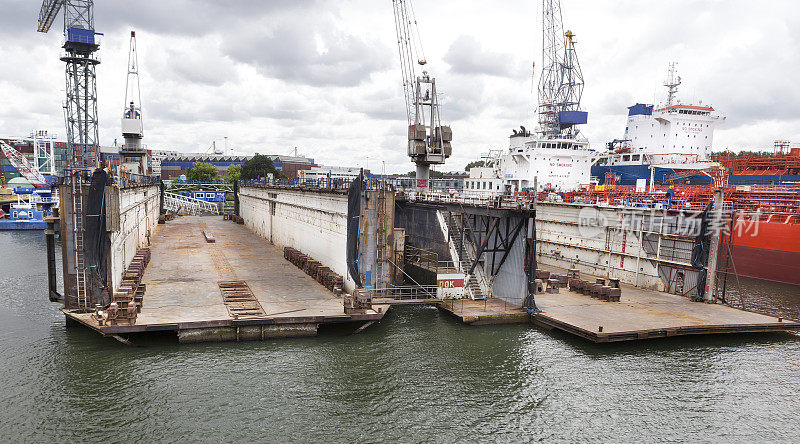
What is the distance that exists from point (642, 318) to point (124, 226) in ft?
97.3

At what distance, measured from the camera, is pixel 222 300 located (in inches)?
946

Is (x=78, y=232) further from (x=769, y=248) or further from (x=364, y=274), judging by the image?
(x=769, y=248)

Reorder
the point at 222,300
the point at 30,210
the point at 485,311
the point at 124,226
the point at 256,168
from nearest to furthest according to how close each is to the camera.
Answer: the point at 222,300 < the point at 485,311 < the point at 124,226 < the point at 30,210 < the point at 256,168

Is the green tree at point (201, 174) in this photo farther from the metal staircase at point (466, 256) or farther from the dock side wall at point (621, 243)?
the metal staircase at point (466, 256)

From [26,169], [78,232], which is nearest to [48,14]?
[26,169]

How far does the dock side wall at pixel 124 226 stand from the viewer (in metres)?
22.5

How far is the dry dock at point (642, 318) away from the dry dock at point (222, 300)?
367 inches

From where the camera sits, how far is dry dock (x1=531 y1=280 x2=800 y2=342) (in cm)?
2159

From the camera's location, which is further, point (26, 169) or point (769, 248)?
point (26, 169)

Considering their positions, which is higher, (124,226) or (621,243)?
(124,226)

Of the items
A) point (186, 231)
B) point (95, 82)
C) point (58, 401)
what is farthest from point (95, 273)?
point (95, 82)

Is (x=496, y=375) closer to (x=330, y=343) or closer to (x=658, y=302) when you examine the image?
(x=330, y=343)

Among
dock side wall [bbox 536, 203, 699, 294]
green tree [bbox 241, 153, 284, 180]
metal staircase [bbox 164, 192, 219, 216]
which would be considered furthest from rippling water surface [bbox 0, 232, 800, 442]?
green tree [bbox 241, 153, 284, 180]

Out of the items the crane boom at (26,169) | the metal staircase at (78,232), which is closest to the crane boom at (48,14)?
the crane boom at (26,169)
